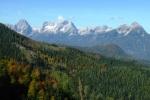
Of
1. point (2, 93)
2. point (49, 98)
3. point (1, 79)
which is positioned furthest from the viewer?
point (49, 98)

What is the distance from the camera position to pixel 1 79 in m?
175

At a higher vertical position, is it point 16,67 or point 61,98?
point 16,67

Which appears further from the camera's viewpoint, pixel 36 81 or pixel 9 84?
pixel 36 81

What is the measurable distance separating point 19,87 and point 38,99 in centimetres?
941

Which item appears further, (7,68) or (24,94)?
(7,68)

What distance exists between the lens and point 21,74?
19325cm

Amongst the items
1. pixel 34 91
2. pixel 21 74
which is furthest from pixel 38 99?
pixel 21 74

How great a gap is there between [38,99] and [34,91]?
12.6 feet

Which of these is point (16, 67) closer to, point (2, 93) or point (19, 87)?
point (19, 87)

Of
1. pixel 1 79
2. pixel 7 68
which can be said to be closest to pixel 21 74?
pixel 7 68

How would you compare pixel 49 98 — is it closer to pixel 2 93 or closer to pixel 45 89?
pixel 45 89

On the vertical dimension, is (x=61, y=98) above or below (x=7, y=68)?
below

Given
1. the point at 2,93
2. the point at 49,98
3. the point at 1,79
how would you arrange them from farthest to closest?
the point at 49,98 < the point at 1,79 < the point at 2,93

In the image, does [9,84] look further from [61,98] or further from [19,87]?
[61,98]
